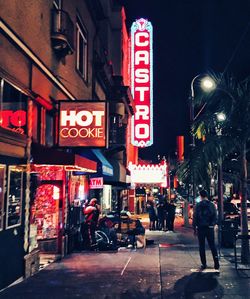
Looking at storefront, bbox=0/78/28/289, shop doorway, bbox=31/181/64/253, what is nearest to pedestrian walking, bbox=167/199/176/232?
shop doorway, bbox=31/181/64/253

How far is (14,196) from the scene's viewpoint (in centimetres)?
819

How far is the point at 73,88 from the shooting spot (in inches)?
510

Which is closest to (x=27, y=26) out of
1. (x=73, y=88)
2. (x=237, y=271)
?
(x=73, y=88)

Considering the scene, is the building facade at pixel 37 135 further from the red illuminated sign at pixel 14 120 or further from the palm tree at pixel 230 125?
the palm tree at pixel 230 125

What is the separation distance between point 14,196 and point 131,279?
9.44ft

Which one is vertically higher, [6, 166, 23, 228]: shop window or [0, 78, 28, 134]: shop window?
[0, 78, 28, 134]: shop window

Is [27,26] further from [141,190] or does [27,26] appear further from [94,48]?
[141,190]

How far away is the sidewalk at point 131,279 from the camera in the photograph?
23.3 ft

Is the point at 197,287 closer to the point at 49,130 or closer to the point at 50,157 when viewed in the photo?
the point at 50,157

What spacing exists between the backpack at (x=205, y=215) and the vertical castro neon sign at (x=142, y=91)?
19.1 m

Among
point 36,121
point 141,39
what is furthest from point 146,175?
point 36,121

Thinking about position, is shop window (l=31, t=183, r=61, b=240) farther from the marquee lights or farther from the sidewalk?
the marquee lights

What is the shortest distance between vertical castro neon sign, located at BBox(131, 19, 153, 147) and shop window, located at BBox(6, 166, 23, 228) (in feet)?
66.7

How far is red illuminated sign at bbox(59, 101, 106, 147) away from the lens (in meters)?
10.5
